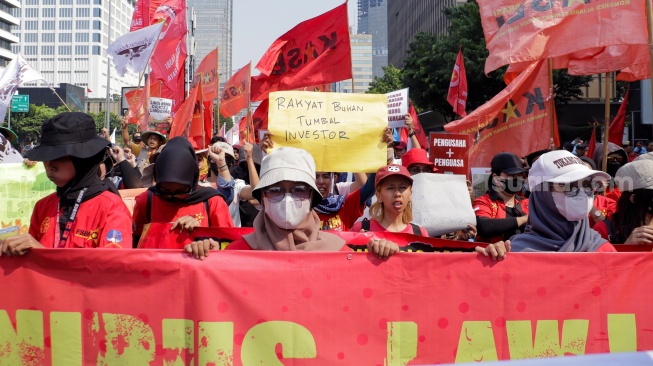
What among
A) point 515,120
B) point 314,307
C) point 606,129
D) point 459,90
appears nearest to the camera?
point 314,307

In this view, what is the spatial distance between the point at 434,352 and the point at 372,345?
27 cm

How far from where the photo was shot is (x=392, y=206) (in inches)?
181

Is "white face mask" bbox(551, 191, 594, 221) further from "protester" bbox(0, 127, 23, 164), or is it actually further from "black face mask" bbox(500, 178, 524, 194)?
"protester" bbox(0, 127, 23, 164)

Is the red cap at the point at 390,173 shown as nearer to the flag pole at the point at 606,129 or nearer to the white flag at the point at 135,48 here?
the flag pole at the point at 606,129

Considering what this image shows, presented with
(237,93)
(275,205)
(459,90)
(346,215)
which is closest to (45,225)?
(275,205)

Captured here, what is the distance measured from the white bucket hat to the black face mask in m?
2.55

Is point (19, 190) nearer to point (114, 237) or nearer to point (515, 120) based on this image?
point (114, 237)

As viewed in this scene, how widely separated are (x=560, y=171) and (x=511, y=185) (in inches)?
78.5

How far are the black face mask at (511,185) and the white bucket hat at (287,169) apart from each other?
2.55m

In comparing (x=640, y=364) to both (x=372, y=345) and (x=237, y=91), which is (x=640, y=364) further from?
(x=237, y=91)

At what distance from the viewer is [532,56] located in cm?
699

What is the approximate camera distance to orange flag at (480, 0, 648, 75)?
257 inches

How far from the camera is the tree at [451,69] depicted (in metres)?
34.7

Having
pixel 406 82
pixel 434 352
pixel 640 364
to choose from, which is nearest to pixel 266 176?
pixel 434 352
